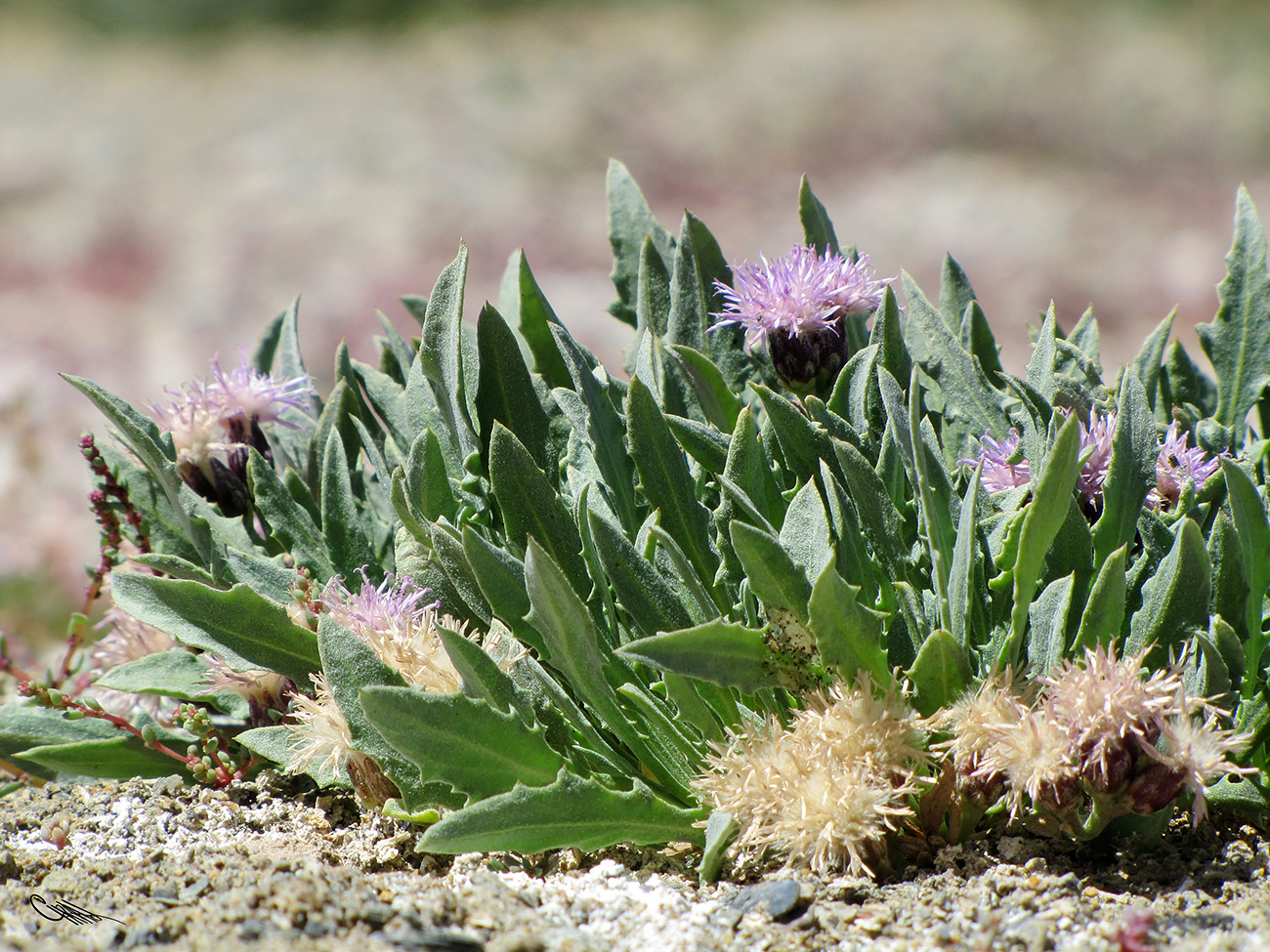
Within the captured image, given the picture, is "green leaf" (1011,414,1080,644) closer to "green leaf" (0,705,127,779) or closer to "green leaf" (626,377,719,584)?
"green leaf" (626,377,719,584)

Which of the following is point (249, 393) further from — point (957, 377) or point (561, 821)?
point (957, 377)

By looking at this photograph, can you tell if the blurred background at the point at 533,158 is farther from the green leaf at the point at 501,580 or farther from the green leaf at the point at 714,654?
the green leaf at the point at 714,654

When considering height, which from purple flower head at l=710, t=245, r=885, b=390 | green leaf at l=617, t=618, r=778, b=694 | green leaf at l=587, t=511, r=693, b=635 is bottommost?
green leaf at l=617, t=618, r=778, b=694

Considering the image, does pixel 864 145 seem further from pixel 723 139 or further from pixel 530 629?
pixel 530 629

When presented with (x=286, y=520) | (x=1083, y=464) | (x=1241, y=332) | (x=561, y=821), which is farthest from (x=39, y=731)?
(x=1241, y=332)

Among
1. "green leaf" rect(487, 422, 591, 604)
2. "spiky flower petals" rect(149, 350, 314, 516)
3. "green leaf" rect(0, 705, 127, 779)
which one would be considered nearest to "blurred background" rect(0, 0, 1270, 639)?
"green leaf" rect(0, 705, 127, 779)
